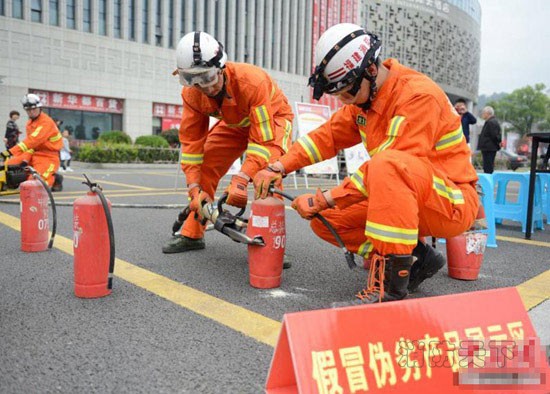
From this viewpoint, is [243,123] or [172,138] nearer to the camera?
[243,123]

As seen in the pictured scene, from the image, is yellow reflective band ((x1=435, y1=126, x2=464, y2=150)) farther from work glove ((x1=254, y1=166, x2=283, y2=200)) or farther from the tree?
the tree

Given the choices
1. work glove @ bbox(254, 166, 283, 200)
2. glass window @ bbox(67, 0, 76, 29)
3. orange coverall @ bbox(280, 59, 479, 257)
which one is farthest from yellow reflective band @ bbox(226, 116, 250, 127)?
glass window @ bbox(67, 0, 76, 29)

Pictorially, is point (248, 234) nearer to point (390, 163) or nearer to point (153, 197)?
point (390, 163)

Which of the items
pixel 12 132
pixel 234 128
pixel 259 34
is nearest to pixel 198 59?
pixel 234 128

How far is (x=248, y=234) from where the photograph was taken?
9.77 ft

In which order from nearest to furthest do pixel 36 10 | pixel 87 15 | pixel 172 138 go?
pixel 172 138 → pixel 36 10 → pixel 87 15

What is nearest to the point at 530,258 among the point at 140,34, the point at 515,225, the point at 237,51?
the point at 515,225

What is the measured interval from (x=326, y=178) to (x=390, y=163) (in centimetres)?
1305

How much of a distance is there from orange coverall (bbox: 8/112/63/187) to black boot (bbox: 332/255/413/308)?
21.2 feet

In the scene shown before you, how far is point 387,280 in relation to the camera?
242 centimetres

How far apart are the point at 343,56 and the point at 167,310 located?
1.66 m

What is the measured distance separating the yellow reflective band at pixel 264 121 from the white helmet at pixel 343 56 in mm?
1019

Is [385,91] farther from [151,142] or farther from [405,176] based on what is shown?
[151,142]

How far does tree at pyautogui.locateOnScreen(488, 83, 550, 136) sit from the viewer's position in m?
67.9
